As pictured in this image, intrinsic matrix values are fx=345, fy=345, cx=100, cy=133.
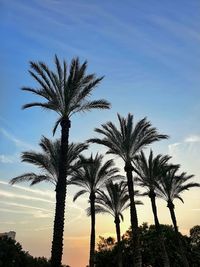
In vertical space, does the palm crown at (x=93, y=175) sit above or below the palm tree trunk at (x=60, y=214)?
above

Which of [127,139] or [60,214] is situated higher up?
[127,139]

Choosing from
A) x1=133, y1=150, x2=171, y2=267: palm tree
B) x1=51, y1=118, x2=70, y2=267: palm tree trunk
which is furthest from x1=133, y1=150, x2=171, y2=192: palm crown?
x1=51, y1=118, x2=70, y2=267: palm tree trunk

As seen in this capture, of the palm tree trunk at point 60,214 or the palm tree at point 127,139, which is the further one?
the palm tree at point 127,139

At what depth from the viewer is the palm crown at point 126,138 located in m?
27.4

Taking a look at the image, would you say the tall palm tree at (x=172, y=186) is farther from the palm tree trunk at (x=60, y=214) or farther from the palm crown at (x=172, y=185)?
the palm tree trunk at (x=60, y=214)

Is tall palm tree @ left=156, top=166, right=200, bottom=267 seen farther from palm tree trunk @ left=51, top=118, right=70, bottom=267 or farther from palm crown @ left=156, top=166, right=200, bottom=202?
palm tree trunk @ left=51, top=118, right=70, bottom=267

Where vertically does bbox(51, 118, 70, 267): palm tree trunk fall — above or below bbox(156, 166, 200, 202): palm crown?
below

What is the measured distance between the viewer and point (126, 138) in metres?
27.3

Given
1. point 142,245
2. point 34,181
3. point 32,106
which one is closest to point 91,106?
point 32,106

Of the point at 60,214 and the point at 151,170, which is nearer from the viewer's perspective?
the point at 60,214

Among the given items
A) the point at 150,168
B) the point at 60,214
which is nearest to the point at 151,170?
the point at 150,168

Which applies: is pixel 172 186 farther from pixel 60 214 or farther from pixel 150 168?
pixel 60 214

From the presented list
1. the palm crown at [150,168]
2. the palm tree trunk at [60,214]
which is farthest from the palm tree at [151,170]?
the palm tree trunk at [60,214]

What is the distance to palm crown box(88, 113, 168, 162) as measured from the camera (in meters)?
27.4
